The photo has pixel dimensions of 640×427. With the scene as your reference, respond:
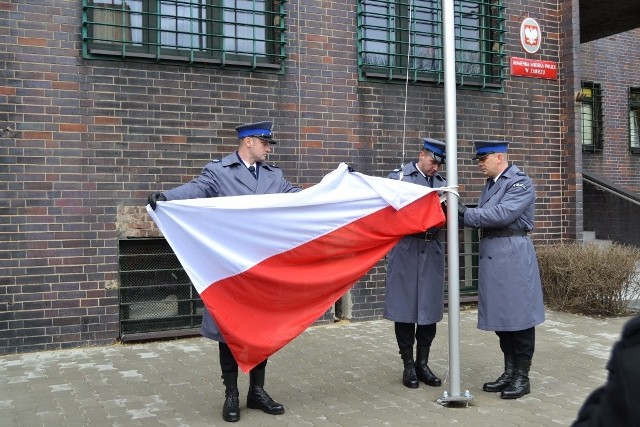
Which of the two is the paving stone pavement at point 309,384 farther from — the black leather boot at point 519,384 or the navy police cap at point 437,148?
the navy police cap at point 437,148

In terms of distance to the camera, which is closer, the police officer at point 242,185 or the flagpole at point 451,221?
the police officer at point 242,185

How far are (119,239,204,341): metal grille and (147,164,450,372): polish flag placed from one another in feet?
9.05

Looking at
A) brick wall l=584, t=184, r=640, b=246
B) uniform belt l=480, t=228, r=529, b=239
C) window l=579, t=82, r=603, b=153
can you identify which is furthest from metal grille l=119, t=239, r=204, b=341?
window l=579, t=82, r=603, b=153

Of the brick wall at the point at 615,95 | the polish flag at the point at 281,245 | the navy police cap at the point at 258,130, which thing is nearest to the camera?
the polish flag at the point at 281,245

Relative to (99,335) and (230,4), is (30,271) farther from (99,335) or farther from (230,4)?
(230,4)

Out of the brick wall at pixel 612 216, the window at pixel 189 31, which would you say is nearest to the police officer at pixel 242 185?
the window at pixel 189 31

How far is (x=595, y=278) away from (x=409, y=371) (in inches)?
160

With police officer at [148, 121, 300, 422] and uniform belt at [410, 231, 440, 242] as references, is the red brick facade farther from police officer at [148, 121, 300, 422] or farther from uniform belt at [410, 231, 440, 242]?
uniform belt at [410, 231, 440, 242]

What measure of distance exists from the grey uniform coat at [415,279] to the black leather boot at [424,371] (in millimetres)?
331

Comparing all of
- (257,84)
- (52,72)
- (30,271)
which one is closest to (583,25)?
(257,84)

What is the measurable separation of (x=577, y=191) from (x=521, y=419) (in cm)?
598

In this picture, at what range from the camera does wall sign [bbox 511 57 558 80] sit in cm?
984

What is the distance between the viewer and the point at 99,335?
7.30 meters

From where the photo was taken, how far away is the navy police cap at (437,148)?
5.80 meters
